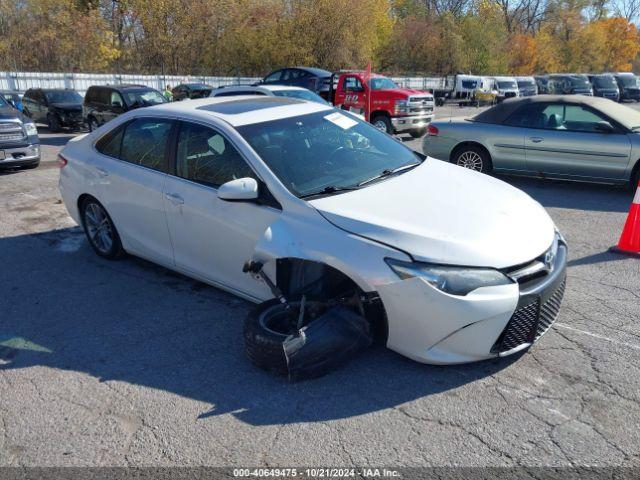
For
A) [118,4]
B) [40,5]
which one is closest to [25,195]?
Answer: [40,5]

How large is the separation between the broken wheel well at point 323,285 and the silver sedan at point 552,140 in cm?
620

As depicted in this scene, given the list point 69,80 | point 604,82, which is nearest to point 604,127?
point 69,80

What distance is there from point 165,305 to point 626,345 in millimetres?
3514

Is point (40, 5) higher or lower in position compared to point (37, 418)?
higher

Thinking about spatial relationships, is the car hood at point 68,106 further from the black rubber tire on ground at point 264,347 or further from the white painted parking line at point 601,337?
the white painted parking line at point 601,337

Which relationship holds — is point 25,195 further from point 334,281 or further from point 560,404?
point 560,404

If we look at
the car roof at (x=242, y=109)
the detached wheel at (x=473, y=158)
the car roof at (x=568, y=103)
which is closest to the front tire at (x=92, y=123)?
the detached wheel at (x=473, y=158)

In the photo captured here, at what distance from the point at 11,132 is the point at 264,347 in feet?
30.3

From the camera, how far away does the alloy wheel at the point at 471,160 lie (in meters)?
9.41

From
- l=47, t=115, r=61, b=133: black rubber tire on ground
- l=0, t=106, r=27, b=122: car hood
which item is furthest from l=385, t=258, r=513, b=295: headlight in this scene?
l=47, t=115, r=61, b=133: black rubber tire on ground

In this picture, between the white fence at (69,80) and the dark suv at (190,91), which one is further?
the white fence at (69,80)

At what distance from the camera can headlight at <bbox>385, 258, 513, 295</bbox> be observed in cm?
327

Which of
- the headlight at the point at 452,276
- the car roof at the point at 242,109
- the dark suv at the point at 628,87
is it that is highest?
the car roof at the point at 242,109

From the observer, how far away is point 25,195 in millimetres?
8828
